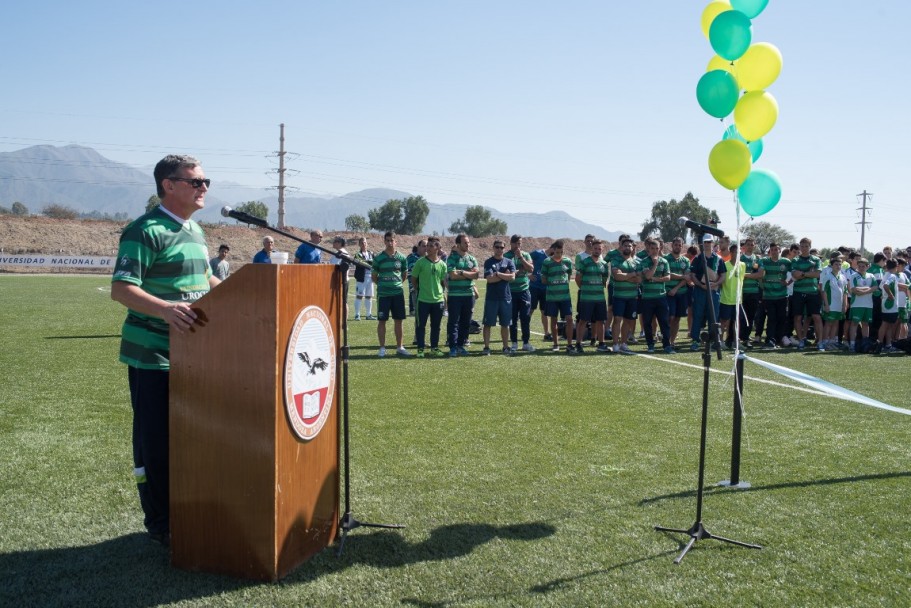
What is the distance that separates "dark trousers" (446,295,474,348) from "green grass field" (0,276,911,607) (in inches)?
127

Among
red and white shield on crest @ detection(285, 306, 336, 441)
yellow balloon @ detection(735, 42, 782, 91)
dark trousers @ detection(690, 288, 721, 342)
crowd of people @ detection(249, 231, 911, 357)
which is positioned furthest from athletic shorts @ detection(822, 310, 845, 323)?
red and white shield on crest @ detection(285, 306, 336, 441)

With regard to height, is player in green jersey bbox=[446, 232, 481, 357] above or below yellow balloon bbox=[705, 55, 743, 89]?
below

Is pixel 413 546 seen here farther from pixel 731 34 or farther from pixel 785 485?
pixel 731 34

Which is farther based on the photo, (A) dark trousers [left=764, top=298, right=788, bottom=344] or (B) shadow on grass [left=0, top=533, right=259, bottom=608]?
(A) dark trousers [left=764, top=298, right=788, bottom=344]

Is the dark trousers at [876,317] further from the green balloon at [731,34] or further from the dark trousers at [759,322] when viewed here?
the green balloon at [731,34]

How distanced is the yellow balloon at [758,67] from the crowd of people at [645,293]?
6856 mm

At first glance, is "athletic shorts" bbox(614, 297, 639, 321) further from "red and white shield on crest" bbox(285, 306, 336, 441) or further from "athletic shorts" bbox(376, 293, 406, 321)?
"red and white shield on crest" bbox(285, 306, 336, 441)

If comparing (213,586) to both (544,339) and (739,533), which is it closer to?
(739,533)

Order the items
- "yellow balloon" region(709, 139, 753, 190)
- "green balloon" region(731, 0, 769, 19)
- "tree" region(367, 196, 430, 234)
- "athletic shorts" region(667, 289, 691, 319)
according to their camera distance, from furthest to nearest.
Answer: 1. "tree" region(367, 196, 430, 234)
2. "athletic shorts" region(667, 289, 691, 319)
3. "green balloon" region(731, 0, 769, 19)
4. "yellow balloon" region(709, 139, 753, 190)

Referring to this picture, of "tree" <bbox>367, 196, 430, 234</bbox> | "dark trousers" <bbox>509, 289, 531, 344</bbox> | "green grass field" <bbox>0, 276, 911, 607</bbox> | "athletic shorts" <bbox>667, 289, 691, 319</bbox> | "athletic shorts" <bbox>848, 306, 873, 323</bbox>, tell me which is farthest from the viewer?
"tree" <bbox>367, 196, 430, 234</bbox>

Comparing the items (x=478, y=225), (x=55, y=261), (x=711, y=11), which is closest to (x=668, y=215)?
(x=478, y=225)

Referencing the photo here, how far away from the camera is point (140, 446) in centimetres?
383

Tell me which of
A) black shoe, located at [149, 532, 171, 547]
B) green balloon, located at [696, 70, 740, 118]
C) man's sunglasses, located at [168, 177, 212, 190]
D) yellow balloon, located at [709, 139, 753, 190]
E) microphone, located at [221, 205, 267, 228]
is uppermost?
green balloon, located at [696, 70, 740, 118]

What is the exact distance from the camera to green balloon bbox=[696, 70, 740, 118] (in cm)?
483
